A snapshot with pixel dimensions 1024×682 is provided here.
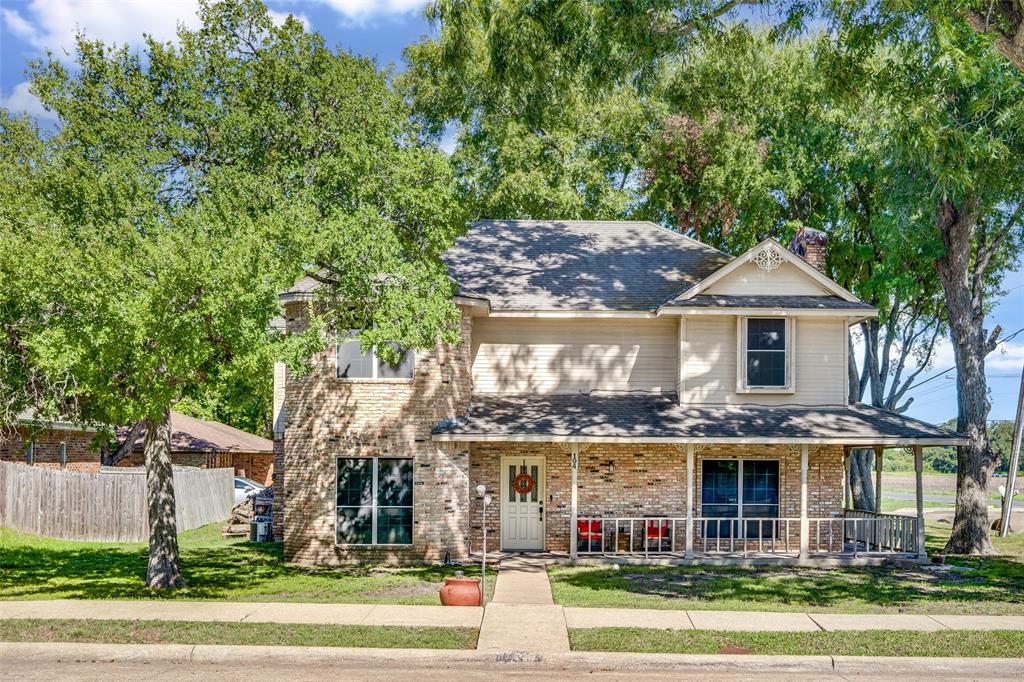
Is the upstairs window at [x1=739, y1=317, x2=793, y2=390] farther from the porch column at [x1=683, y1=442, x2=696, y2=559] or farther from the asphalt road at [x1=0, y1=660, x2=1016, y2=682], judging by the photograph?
the asphalt road at [x1=0, y1=660, x2=1016, y2=682]

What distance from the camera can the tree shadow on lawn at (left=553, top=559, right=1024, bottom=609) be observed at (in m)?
16.3

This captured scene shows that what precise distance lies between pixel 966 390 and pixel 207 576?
757 inches

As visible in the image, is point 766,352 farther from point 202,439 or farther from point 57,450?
point 202,439

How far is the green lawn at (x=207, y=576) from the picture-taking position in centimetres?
1602

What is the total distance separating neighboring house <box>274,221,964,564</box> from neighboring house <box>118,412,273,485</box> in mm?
16630

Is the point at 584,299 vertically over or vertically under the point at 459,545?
over

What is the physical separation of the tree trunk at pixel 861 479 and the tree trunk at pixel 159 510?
2287 centimetres

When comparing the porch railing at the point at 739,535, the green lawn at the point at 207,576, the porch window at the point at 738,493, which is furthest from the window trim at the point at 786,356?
the green lawn at the point at 207,576

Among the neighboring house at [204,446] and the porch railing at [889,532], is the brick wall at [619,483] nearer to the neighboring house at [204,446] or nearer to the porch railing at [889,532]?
the porch railing at [889,532]

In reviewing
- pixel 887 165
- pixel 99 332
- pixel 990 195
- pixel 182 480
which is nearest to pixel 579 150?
pixel 887 165

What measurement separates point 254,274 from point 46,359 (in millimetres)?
3068

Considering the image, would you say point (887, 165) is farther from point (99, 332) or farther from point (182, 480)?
point (182, 480)

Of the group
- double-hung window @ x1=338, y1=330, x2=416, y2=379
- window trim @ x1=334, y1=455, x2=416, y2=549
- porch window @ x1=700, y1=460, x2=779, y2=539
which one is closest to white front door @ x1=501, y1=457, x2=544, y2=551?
window trim @ x1=334, y1=455, x2=416, y2=549

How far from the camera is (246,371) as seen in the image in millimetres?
14578
